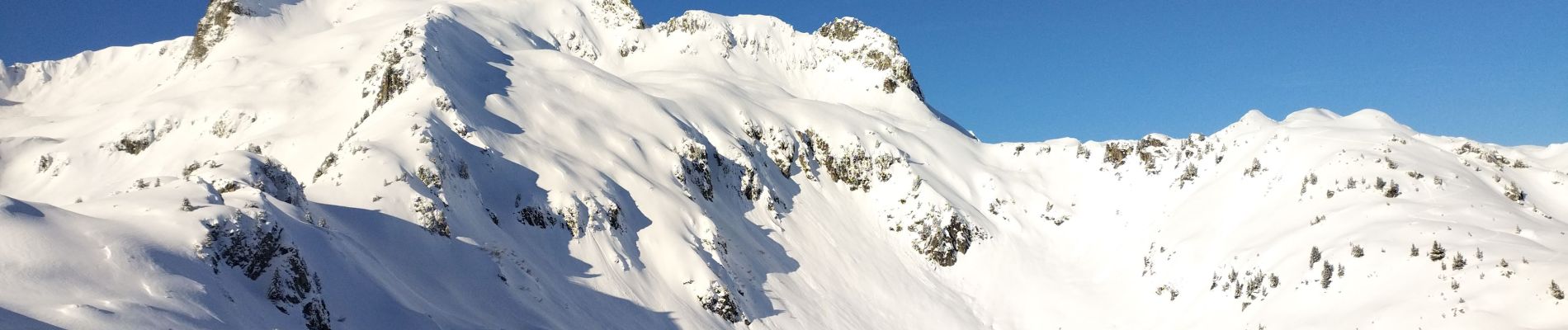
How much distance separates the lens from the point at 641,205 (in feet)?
141

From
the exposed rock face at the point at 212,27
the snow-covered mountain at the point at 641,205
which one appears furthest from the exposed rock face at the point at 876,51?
the exposed rock face at the point at 212,27

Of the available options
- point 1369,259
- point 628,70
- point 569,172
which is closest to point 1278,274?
point 1369,259

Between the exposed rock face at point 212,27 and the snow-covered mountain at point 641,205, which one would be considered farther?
the exposed rock face at point 212,27

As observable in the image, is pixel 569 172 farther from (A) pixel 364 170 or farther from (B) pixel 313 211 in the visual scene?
(B) pixel 313 211

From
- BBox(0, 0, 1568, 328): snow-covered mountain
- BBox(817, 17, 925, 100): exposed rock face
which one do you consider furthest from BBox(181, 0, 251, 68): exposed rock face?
BBox(817, 17, 925, 100): exposed rock face

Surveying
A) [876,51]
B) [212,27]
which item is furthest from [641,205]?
[876,51]

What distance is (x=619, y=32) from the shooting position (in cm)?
8756

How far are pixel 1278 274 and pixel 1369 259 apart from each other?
461cm

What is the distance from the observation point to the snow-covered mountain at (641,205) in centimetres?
2080

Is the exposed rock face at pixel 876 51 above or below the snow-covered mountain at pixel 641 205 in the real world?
above

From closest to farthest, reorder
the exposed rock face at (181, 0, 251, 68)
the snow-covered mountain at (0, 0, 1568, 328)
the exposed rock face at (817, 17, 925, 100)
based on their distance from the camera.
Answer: the snow-covered mountain at (0, 0, 1568, 328)
the exposed rock face at (181, 0, 251, 68)
the exposed rock face at (817, 17, 925, 100)

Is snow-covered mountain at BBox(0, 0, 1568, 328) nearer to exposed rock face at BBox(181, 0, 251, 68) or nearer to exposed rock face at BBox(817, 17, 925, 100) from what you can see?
exposed rock face at BBox(181, 0, 251, 68)

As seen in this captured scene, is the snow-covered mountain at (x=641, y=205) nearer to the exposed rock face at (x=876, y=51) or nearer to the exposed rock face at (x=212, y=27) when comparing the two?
the exposed rock face at (x=212, y=27)

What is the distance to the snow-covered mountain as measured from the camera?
20.8 meters
